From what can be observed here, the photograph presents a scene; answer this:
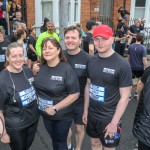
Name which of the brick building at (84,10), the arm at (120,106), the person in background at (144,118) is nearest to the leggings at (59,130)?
the arm at (120,106)

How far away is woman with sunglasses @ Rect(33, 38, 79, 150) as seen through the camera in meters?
2.86

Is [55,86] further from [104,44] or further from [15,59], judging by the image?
[104,44]

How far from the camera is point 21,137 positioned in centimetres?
292

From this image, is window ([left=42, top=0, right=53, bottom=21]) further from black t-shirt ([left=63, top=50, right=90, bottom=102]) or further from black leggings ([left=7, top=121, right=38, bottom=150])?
black leggings ([left=7, top=121, right=38, bottom=150])

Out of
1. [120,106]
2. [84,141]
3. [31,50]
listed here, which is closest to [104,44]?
[120,106]

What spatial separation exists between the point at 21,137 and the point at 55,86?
29.0 inches

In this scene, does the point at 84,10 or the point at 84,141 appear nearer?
the point at 84,141

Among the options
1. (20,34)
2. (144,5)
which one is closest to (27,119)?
(20,34)

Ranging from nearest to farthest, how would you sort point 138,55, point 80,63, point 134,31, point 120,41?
point 80,63
point 138,55
point 120,41
point 134,31

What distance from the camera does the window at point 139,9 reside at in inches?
534

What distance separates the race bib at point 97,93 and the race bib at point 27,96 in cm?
71

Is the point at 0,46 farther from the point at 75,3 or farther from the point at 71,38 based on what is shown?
the point at 75,3

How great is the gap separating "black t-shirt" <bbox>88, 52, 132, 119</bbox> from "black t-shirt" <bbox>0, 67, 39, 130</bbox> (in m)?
0.74

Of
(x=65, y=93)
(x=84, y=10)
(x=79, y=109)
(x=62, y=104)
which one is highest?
(x=84, y=10)
